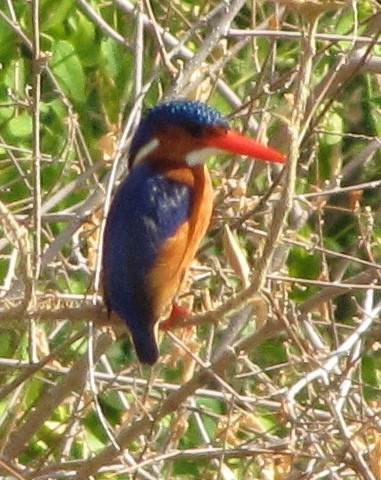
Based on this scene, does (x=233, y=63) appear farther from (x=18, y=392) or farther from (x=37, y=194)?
(x=37, y=194)

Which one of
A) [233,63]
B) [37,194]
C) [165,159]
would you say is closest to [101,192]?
[165,159]

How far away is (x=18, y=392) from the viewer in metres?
3.45

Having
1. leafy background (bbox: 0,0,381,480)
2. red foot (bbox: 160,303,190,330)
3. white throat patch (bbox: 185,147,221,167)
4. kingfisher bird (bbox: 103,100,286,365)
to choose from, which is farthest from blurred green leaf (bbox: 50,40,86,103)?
red foot (bbox: 160,303,190,330)

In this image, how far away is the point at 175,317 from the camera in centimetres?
293

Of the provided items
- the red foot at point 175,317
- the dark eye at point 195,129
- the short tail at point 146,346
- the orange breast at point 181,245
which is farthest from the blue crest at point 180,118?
the short tail at point 146,346

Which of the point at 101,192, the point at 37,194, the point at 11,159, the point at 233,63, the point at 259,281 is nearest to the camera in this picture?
the point at 259,281

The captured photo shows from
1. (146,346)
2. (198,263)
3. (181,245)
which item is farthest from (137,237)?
(198,263)

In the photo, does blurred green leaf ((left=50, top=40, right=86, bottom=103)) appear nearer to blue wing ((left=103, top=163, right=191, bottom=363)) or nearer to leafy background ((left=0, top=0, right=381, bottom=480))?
leafy background ((left=0, top=0, right=381, bottom=480))

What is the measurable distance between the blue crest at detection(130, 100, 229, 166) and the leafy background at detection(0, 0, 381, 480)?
7 cm

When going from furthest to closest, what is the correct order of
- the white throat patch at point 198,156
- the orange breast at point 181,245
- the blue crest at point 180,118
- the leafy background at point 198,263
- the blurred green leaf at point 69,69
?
the blurred green leaf at point 69,69, the white throat patch at point 198,156, the blue crest at point 180,118, the orange breast at point 181,245, the leafy background at point 198,263

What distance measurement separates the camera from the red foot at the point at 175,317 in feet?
9.51

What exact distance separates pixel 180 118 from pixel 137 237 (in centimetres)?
35

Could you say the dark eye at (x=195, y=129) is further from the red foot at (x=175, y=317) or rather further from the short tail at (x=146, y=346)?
the short tail at (x=146, y=346)

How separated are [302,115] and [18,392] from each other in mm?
1452
